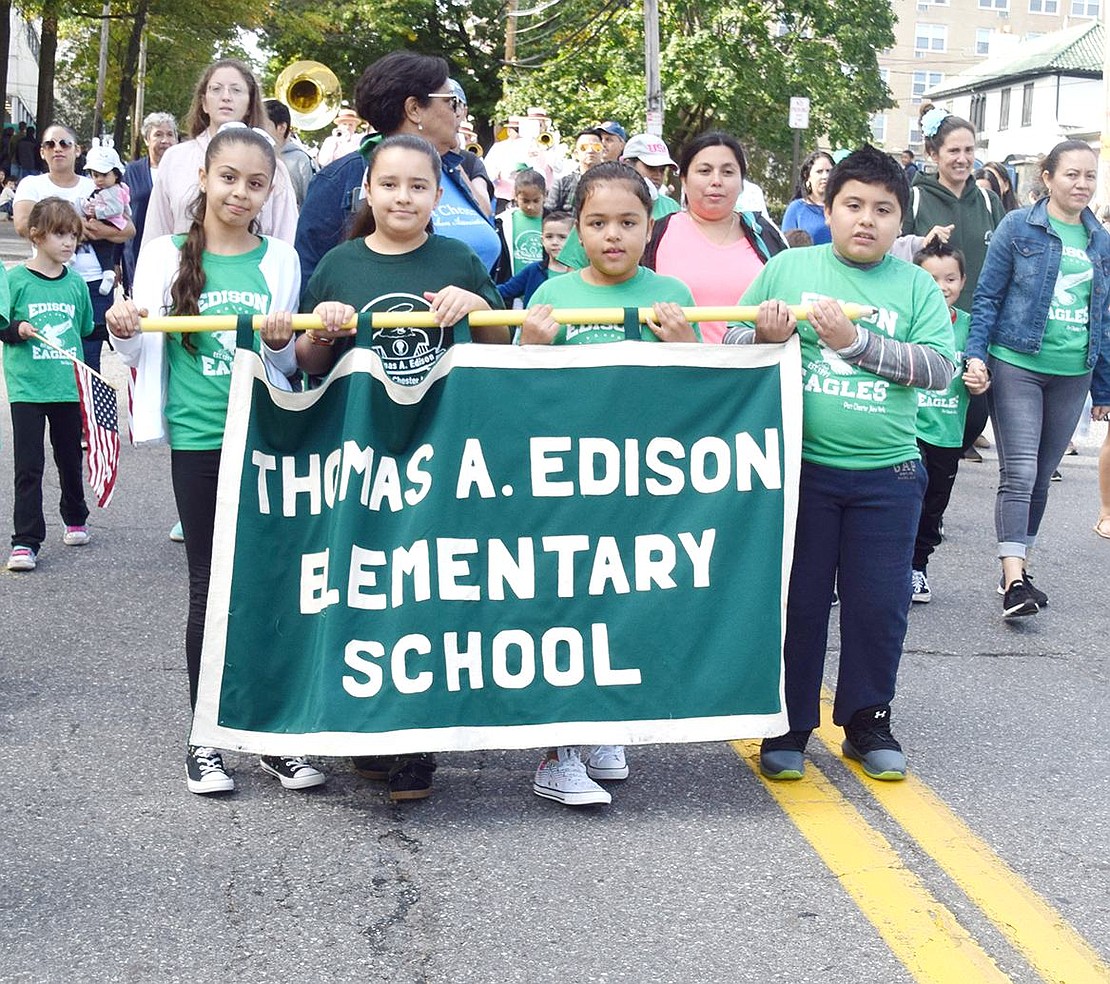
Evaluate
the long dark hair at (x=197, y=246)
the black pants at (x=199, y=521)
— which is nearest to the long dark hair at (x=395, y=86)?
the long dark hair at (x=197, y=246)

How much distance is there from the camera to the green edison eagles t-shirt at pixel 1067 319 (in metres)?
7.19

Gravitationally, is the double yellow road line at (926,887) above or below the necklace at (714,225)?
below

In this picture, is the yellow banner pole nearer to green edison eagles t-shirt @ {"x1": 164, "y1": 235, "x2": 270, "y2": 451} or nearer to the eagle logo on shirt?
green edison eagles t-shirt @ {"x1": 164, "y1": 235, "x2": 270, "y2": 451}

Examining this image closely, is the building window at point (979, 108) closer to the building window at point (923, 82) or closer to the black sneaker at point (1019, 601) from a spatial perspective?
the building window at point (923, 82)

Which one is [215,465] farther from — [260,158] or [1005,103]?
[1005,103]

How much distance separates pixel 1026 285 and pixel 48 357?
4.55 meters

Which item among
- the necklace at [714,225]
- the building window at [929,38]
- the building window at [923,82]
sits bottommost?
the necklace at [714,225]

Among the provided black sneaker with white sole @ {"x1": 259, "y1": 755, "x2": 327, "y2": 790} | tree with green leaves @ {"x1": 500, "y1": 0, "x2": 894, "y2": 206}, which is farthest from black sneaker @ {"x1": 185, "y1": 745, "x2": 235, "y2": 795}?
tree with green leaves @ {"x1": 500, "y1": 0, "x2": 894, "y2": 206}

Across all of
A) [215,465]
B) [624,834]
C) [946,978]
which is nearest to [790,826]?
[624,834]

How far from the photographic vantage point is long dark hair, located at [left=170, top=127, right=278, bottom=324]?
15.3ft

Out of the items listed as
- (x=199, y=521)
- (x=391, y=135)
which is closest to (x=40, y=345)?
(x=391, y=135)

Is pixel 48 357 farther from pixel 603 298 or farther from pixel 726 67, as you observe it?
pixel 726 67

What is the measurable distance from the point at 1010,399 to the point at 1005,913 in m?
3.81

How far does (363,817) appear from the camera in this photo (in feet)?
14.5
